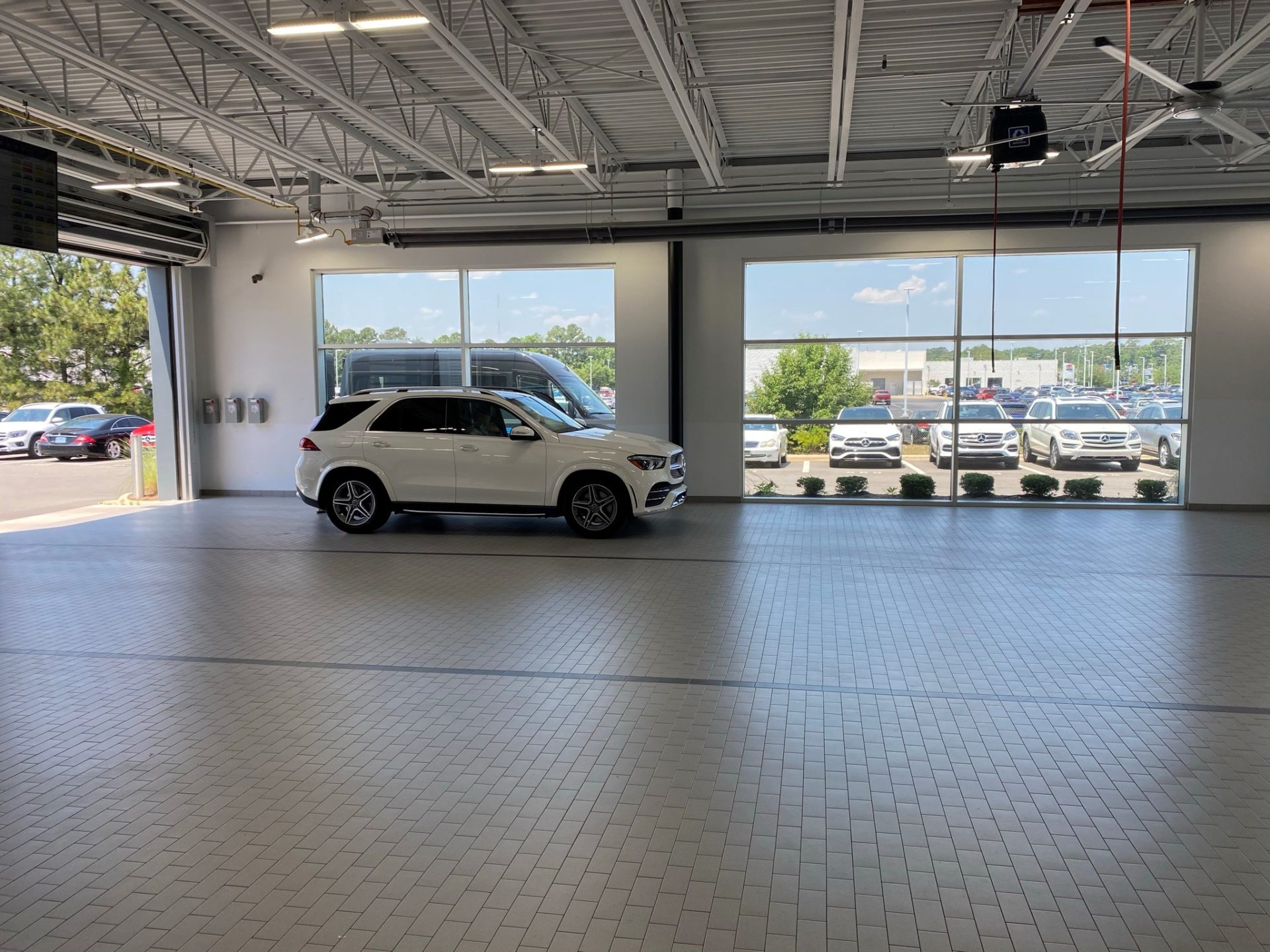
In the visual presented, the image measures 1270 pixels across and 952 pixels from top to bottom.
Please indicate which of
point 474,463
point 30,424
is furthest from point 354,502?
point 30,424

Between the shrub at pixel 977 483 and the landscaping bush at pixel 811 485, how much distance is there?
7.03 feet

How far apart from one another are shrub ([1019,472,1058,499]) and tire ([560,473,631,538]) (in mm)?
6700

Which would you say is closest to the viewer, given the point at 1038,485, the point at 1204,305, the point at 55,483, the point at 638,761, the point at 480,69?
the point at 638,761

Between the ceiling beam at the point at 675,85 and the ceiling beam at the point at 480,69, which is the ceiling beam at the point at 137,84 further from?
the ceiling beam at the point at 675,85

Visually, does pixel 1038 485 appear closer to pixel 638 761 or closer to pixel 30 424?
pixel 638 761

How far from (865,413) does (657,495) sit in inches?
189

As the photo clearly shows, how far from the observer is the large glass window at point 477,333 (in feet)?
45.8

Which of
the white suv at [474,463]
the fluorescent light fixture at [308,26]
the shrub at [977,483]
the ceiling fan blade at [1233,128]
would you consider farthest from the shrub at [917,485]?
the fluorescent light fixture at [308,26]

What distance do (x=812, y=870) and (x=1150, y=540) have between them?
876 cm

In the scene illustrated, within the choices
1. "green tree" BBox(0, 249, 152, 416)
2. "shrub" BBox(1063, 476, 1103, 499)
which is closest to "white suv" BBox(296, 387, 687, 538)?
"shrub" BBox(1063, 476, 1103, 499)

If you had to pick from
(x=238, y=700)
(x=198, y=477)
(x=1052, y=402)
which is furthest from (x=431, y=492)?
(x=1052, y=402)

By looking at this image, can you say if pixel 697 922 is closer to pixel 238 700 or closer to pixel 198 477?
pixel 238 700

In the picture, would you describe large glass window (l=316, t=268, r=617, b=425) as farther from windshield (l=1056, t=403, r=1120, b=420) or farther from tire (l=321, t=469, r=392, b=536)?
windshield (l=1056, t=403, r=1120, b=420)

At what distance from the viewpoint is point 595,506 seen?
10.3m
